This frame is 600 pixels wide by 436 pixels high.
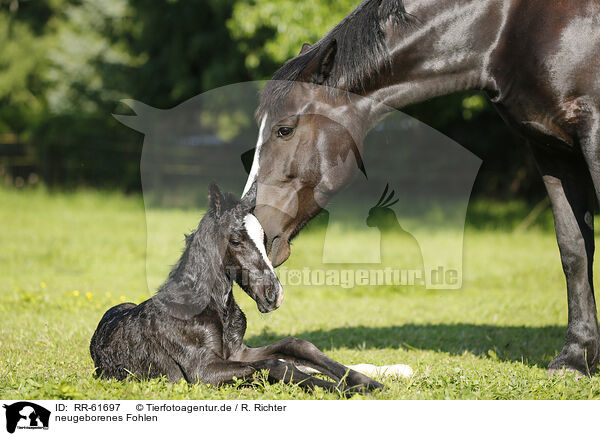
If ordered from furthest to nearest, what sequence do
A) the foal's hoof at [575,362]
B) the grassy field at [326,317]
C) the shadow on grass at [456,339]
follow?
the shadow on grass at [456,339] < the foal's hoof at [575,362] < the grassy field at [326,317]

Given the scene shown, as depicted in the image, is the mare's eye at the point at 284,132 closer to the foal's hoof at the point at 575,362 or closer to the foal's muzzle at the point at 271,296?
the foal's muzzle at the point at 271,296

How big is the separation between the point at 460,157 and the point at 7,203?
13.6 m

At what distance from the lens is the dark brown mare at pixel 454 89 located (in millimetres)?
4145

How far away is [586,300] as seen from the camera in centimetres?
466

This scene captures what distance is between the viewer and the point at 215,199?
4074 millimetres

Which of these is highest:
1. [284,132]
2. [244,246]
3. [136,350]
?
[284,132]

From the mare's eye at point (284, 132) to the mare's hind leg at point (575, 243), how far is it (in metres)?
1.93

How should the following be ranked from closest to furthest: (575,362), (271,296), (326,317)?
(271,296) → (575,362) → (326,317)

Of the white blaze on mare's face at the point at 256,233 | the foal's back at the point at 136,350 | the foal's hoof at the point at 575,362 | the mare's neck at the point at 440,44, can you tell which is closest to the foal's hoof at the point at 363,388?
the white blaze on mare's face at the point at 256,233

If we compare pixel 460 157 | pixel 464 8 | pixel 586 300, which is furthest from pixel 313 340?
pixel 460 157

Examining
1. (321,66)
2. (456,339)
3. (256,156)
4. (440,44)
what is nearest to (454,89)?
(440,44)
